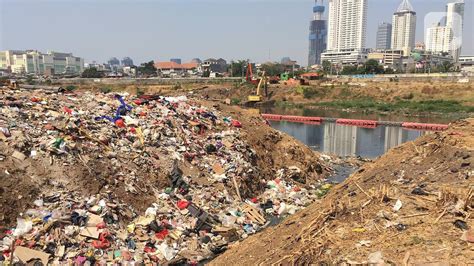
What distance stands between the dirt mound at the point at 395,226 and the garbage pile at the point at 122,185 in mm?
1575

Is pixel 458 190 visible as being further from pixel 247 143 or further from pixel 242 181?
pixel 247 143

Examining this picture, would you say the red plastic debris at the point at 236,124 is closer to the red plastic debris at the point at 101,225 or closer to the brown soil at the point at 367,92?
the red plastic debris at the point at 101,225

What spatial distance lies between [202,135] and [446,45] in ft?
429

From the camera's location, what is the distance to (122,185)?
29.3 feet

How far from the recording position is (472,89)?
41.6 meters

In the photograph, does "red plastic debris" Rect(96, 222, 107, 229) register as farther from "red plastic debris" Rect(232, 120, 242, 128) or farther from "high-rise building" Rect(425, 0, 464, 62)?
"high-rise building" Rect(425, 0, 464, 62)

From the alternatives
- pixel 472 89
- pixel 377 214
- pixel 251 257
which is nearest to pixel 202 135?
pixel 251 257

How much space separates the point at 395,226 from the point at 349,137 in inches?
804

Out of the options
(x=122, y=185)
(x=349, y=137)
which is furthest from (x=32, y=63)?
(x=122, y=185)

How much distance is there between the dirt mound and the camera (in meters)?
4.57

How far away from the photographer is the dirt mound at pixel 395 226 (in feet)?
15.0

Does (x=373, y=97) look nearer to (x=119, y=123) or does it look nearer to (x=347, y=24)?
(x=119, y=123)

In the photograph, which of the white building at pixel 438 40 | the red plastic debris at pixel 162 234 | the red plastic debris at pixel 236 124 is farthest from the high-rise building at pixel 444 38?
the red plastic debris at pixel 162 234

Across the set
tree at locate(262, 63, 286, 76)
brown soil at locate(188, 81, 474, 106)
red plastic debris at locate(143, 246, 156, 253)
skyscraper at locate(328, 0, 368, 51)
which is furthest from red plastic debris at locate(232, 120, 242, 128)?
skyscraper at locate(328, 0, 368, 51)
